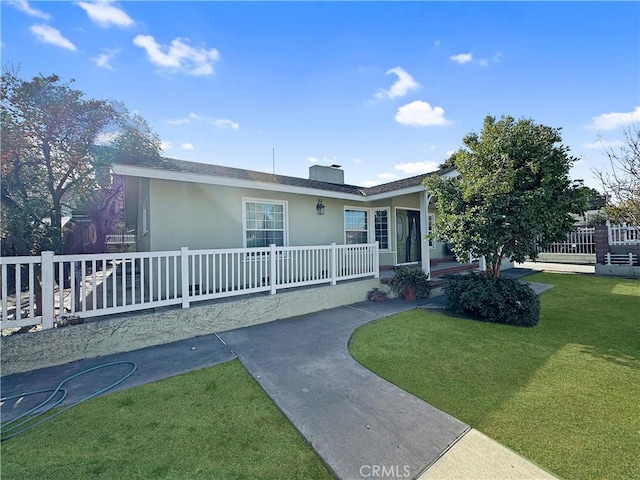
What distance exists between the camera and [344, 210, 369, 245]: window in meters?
10.1

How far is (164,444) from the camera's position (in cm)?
246

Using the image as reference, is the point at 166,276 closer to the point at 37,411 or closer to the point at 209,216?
the point at 37,411

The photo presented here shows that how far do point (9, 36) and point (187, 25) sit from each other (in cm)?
479

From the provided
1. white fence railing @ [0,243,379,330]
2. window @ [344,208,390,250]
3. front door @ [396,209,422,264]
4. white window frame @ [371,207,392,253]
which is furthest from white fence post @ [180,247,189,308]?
front door @ [396,209,422,264]

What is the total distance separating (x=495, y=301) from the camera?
5938 mm

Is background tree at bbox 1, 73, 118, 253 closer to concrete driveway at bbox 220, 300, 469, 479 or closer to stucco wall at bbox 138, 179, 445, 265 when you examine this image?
stucco wall at bbox 138, 179, 445, 265

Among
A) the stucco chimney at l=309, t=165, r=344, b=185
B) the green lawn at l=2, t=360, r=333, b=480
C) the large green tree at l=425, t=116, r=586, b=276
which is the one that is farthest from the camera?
the stucco chimney at l=309, t=165, r=344, b=185

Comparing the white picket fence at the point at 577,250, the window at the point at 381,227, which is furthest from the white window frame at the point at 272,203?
the white picket fence at the point at 577,250

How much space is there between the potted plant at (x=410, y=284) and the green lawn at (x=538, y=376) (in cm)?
123

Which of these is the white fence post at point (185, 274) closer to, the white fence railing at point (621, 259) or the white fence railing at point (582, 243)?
the white fence railing at point (621, 259)

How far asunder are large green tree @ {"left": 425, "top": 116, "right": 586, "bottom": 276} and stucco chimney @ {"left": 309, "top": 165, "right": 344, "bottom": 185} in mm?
7752

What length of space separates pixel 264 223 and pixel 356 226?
12.6ft

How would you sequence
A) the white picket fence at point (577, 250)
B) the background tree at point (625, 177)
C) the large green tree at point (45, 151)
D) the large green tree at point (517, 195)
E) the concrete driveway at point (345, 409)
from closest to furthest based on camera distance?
the concrete driveway at point (345, 409) → the large green tree at point (517, 195) → the background tree at point (625, 177) → the large green tree at point (45, 151) → the white picket fence at point (577, 250)

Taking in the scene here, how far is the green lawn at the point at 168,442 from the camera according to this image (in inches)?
85.3
